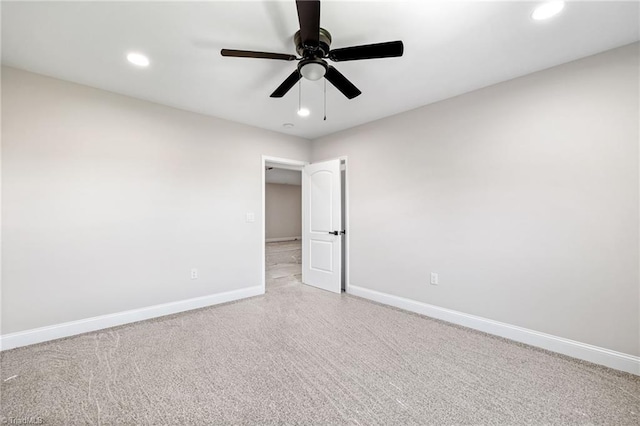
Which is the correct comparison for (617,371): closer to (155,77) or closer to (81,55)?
(155,77)

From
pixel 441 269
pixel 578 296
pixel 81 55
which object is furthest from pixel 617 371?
pixel 81 55

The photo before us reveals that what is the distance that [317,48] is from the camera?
171 centimetres

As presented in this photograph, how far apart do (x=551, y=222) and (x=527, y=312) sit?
878mm

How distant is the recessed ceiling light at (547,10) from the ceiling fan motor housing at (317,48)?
1.37 meters

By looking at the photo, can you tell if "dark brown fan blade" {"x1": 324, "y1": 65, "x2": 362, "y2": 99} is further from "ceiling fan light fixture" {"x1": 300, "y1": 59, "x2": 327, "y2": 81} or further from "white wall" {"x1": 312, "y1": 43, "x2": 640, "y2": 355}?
"white wall" {"x1": 312, "y1": 43, "x2": 640, "y2": 355}

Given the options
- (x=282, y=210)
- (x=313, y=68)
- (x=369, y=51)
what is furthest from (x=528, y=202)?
(x=282, y=210)

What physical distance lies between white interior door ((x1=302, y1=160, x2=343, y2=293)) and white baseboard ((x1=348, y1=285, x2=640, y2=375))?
1031mm

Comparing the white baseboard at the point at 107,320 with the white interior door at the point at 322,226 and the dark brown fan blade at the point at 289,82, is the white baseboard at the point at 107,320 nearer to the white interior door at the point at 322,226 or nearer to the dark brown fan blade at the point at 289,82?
the white interior door at the point at 322,226

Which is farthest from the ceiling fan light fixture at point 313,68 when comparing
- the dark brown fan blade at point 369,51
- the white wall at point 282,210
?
the white wall at point 282,210

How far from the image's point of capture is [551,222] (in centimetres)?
236

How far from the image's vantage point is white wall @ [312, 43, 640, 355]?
81.5 inches

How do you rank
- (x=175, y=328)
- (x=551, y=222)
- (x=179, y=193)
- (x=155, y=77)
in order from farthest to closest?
(x=179, y=193)
(x=175, y=328)
(x=155, y=77)
(x=551, y=222)

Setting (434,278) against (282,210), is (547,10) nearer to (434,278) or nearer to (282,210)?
(434,278)

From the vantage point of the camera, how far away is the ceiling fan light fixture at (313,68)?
1807 millimetres
